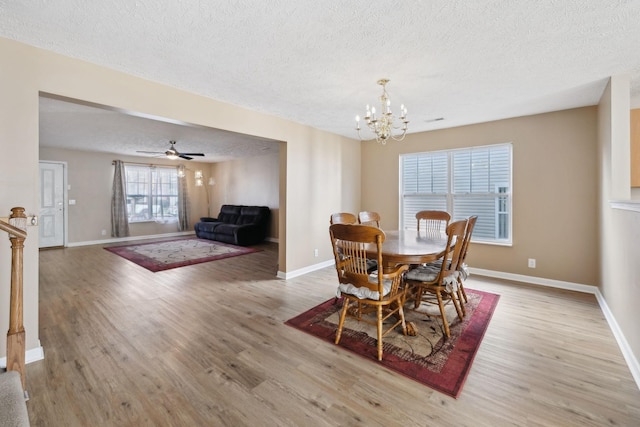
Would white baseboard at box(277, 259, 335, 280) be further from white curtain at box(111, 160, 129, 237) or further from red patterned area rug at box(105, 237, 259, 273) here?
white curtain at box(111, 160, 129, 237)

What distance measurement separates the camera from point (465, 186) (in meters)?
4.54

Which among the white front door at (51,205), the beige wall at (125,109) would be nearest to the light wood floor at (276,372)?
the beige wall at (125,109)

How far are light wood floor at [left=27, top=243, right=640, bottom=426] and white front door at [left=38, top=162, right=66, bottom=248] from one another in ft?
14.9

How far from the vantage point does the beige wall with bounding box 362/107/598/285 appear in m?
3.53

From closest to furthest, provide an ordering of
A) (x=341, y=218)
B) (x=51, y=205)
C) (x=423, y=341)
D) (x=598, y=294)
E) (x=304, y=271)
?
(x=423, y=341) → (x=598, y=294) → (x=341, y=218) → (x=304, y=271) → (x=51, y=205)

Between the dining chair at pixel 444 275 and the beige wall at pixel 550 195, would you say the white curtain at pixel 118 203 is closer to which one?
the dining chair at pixel 444 275

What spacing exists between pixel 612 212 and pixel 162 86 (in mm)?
4628

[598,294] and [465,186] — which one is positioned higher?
[465,186]

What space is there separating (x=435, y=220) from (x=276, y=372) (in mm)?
2989

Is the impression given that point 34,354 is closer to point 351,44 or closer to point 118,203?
point 351,44

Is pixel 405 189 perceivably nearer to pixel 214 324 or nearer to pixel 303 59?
pixel 303 59

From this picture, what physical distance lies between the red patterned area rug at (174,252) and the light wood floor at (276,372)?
1.74 meters

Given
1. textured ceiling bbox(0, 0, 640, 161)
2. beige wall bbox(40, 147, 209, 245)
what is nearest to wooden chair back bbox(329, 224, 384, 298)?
textured ceiling bbox(0, 0, 640, 161)

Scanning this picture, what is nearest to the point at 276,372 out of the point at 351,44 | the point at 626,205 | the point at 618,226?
the point at 351,44
